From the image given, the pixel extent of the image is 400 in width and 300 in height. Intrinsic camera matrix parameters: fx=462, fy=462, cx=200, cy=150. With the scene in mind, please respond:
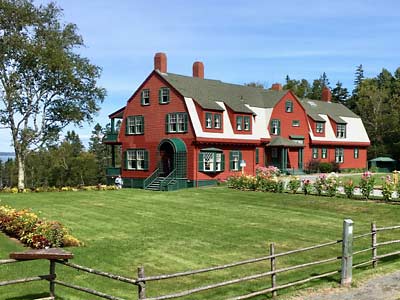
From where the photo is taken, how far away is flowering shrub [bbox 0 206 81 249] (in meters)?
12.9

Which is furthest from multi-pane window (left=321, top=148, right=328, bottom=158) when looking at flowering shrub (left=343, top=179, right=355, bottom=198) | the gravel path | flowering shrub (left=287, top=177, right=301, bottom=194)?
the gravel path

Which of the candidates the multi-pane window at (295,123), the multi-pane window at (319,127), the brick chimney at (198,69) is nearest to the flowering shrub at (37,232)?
the brick chimney at (198,69)

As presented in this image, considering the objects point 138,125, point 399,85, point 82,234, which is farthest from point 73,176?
point 82,234

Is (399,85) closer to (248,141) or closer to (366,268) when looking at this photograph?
(248,141)

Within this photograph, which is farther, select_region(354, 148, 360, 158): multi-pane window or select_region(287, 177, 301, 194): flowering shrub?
select_region(354, 148, 360, 158): multi-pane window

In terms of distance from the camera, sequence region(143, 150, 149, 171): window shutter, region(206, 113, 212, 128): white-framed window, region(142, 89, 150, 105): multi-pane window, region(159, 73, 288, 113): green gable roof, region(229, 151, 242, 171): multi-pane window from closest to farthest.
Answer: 1. region(206, 113, 212, 128): white-framed window
2. region(159, 73, 288, 113): green gable roof
3. region(229, 151, 242, 171): multi-pane window
4. region(143, 150, 149, 171): window shutter
5. region(142, 89, 150, 105): multi-pane window

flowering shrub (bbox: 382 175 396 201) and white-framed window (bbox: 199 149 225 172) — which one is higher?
white-framed window (bbox: 199 149 225 172)

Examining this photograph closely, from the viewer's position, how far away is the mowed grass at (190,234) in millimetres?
10109

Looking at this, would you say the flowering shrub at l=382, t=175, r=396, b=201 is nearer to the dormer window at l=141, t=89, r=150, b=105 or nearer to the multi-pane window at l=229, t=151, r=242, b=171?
the multi-pane window at l=229, t=151, r=242, b=171

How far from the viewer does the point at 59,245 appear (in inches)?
510

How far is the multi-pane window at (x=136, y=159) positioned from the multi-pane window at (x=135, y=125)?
171 cm

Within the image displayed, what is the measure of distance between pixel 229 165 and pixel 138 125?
29.3ft

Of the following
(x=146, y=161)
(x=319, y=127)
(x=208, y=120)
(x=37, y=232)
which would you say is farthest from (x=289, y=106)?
(x=37, y=232)

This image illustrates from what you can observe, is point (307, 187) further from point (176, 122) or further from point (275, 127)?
point (275, 127)
